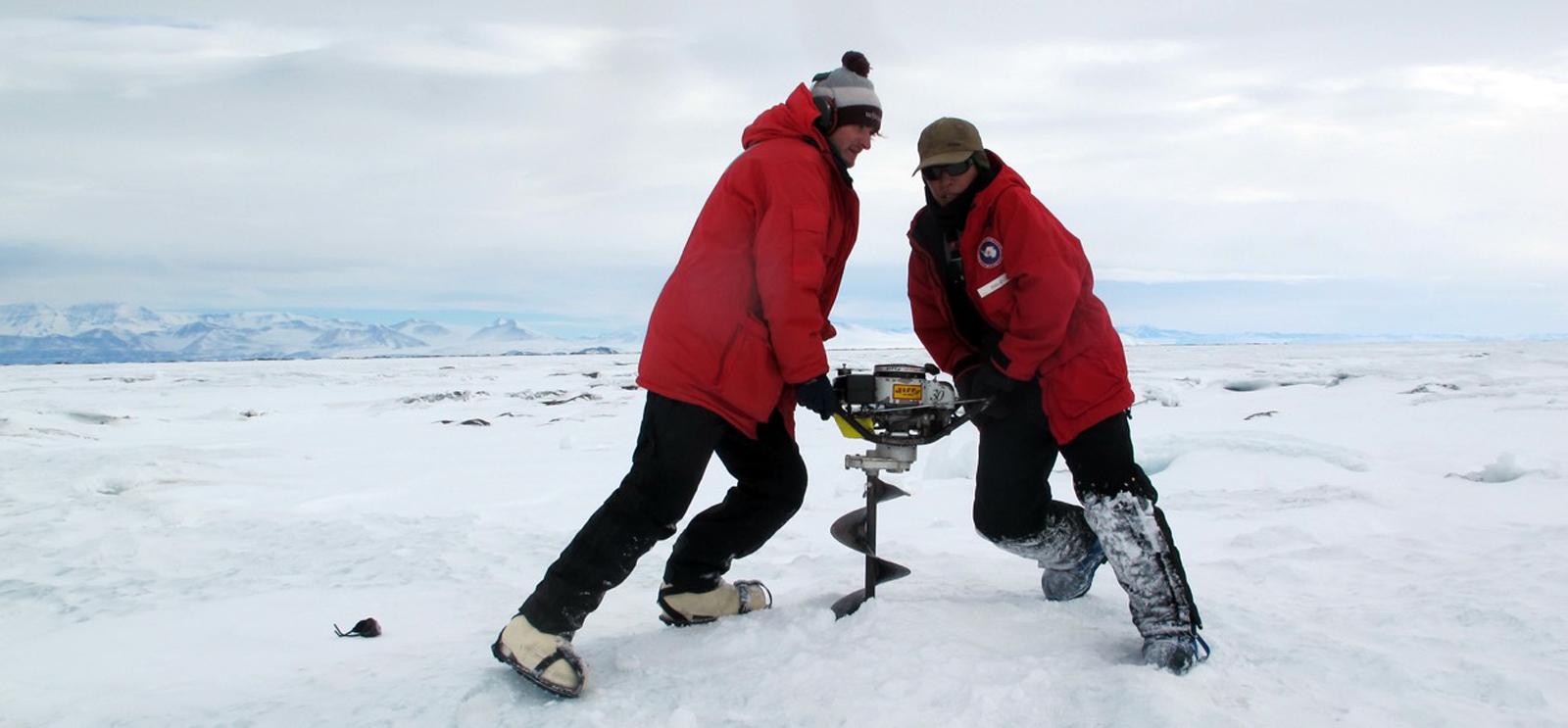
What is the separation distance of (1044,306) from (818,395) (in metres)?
0.67

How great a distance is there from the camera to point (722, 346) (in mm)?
2434

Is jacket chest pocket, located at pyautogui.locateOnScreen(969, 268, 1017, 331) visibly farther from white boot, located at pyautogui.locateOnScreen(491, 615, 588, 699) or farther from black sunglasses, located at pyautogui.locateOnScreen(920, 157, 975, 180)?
white boot, located at pyautogui.locateOnScreen(491, 615, 588, 699)

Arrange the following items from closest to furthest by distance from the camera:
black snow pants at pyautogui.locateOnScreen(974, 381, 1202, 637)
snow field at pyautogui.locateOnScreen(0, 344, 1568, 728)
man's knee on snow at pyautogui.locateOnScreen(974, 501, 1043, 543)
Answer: snow field at pyautogui.locateOnScreen(0, 344, 1568, 728), black snow pants at pyautogui.locateOnScreen(974, 381, 1202, 637), man's knee on snow at pyautogui.locateOnScreen(974, 501, 1043, 543)

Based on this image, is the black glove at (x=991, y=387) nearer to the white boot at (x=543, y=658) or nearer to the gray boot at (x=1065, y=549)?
the gray boot at (x=1065, y=549)

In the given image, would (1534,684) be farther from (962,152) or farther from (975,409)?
(962,152)

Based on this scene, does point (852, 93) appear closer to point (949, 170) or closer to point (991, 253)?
point (949, 170)

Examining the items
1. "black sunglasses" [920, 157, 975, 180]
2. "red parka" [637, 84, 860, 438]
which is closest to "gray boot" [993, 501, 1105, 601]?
"red parka" [637, 84, 860, 438]

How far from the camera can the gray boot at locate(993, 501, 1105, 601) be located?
290 cm

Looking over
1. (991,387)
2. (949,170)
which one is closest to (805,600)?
(991,387)

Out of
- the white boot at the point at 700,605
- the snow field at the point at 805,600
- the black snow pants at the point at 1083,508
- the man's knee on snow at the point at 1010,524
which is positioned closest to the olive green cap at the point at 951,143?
the black snow pants at the point at 1083,508

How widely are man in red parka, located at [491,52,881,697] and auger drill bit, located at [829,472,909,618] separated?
1.71 ft

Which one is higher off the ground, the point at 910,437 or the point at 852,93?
the point at 852,93

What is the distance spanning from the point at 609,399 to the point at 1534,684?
1422cm

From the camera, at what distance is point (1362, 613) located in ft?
9.62
